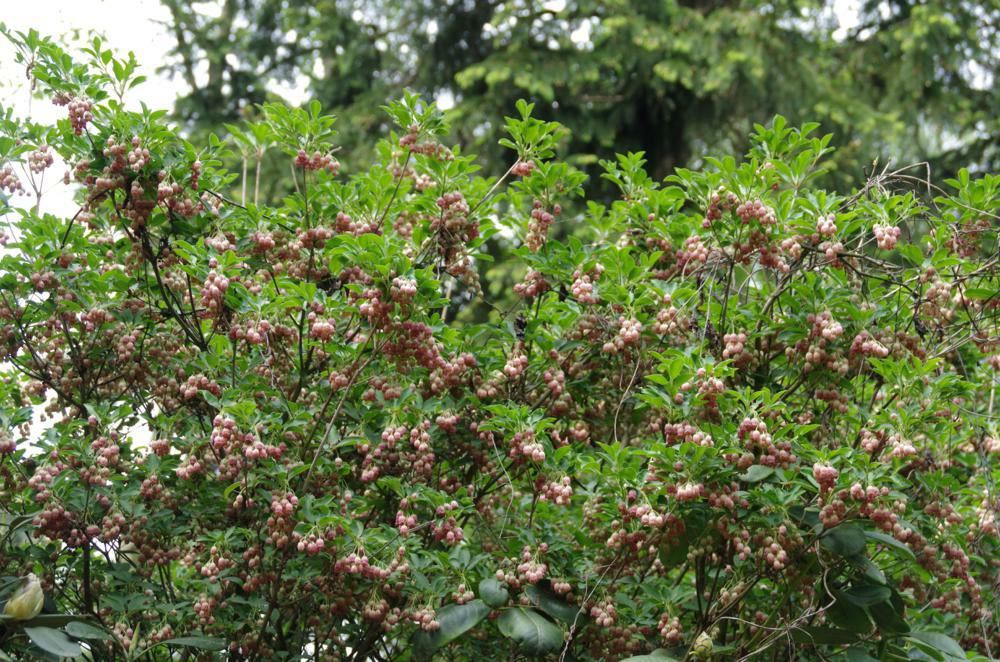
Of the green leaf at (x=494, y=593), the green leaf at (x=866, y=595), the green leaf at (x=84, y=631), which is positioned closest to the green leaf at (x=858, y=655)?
the green leaf at (x=866, y=595)

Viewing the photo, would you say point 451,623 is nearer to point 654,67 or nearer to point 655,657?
point 655,657

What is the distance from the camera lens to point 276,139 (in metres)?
4.15

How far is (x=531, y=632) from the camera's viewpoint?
3.53 metres

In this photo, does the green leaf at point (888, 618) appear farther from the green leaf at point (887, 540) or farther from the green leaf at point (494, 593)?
the green leaf at point (494, 593)

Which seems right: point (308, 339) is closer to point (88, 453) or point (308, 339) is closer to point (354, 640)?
point (88, 453)

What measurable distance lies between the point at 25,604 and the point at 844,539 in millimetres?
2529

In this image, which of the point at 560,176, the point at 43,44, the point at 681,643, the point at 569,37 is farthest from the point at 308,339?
the point at 569,37

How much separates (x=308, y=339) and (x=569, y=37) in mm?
8173

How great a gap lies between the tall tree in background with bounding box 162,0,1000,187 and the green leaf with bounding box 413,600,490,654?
310 inches

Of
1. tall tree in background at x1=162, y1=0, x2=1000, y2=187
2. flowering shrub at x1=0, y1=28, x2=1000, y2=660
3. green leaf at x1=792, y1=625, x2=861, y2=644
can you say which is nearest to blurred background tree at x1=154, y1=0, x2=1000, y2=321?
tall tree in background at x1=162, y1=0, x2=1000, y2=187

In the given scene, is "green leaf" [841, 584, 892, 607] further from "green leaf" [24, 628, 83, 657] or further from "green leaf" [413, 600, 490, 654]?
"green leaf" [24, 628, 83, 657]

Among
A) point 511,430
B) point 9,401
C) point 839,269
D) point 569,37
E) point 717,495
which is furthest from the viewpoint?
point 569,37

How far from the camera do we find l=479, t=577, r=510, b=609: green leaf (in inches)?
141

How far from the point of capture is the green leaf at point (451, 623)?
11.6ft
